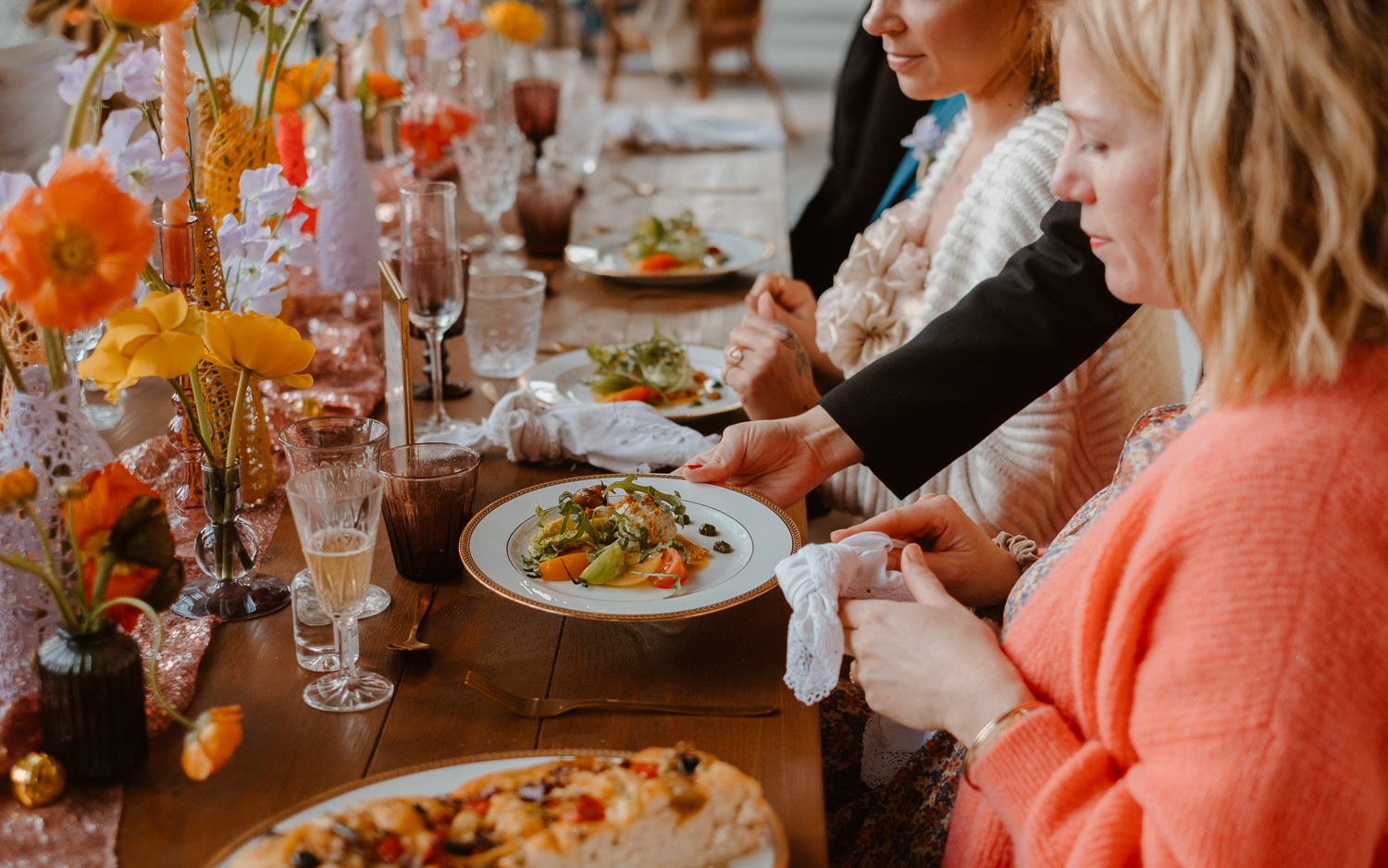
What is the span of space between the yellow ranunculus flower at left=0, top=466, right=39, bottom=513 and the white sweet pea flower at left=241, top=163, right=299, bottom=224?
1.99 ft

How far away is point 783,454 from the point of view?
5.06 feet

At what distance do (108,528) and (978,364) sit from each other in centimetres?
103

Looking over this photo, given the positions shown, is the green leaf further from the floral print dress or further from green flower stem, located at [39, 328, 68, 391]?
the floral print dress

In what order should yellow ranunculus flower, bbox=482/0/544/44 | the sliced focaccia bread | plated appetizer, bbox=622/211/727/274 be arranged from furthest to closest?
1. yellow ranunculus flower, bbox=482/0/544/44
2. plated appetizer, bbox=622/211/727/274
3. the sliced focaccia bread

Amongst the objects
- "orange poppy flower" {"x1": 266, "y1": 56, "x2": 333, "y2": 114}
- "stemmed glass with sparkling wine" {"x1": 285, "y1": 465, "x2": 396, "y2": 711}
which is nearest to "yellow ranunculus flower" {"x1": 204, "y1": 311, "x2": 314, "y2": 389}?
"stemmed glass with sparkling wine" {"x1": 285, "y1": 465, "x2": 396, "y2": 711}

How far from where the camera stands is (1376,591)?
82 cm

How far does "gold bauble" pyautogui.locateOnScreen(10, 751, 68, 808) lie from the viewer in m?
0.92

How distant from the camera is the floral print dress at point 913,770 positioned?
1.10m

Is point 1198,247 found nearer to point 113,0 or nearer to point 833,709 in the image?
point 833,709

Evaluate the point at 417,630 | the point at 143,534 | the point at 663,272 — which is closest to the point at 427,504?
the point at 417,630

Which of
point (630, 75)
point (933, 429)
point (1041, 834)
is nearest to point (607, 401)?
point (933, 429)

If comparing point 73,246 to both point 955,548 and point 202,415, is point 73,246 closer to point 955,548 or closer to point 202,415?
point 202,415

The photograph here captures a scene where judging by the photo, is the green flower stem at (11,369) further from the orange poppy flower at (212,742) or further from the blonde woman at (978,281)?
the blonde woman at (978,281)

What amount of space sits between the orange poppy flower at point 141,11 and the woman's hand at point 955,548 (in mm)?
789
